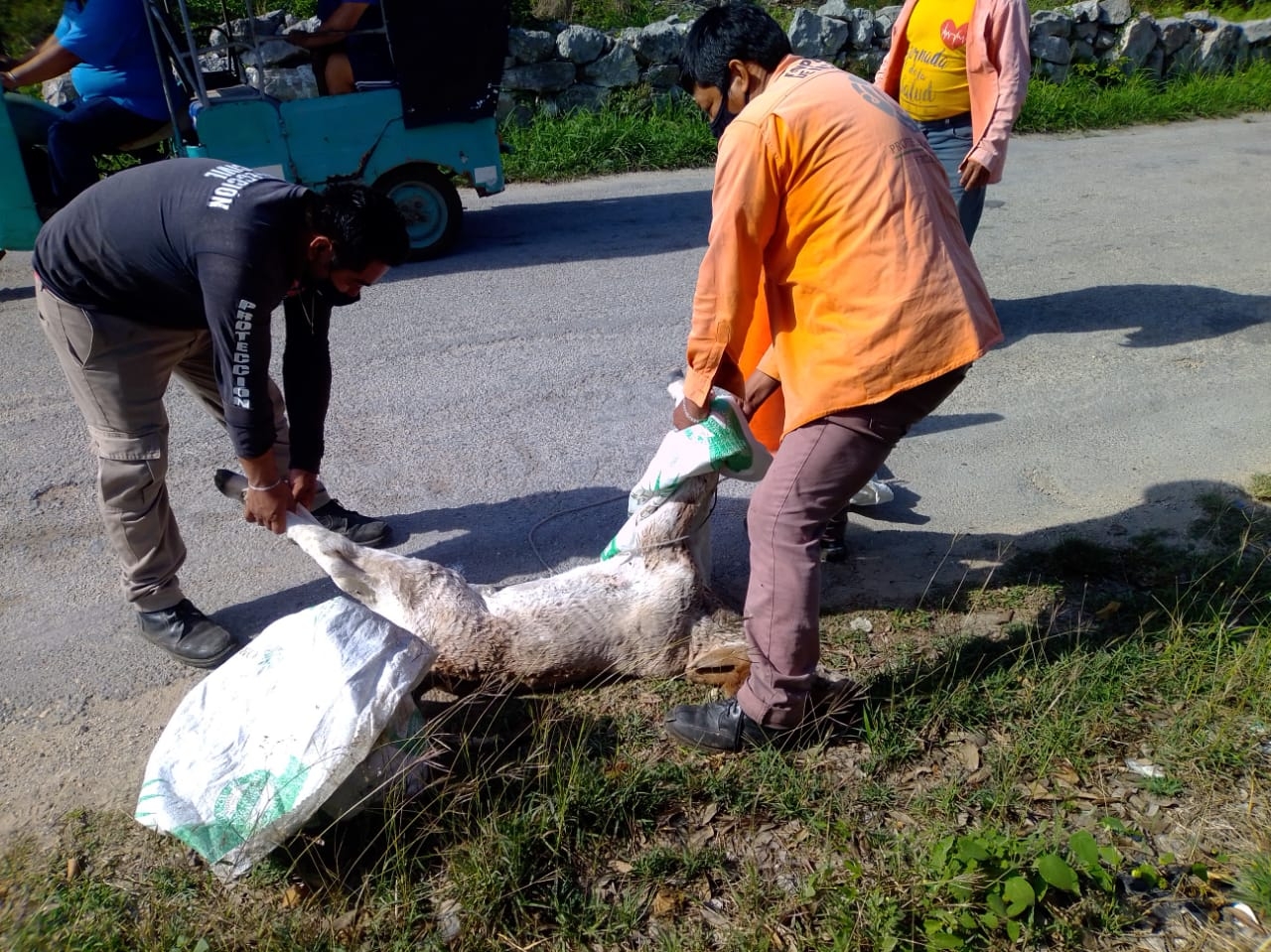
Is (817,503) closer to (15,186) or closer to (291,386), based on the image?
(291,386)

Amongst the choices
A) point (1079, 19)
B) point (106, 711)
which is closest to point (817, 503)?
point (106, 711)

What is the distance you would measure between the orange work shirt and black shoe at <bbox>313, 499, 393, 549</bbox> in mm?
1808

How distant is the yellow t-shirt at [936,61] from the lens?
15.9 feet

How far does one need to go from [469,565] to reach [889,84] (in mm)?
3379

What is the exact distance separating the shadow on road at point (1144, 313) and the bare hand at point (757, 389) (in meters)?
3.33

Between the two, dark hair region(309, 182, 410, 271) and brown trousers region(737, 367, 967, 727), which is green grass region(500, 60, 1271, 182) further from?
brown trousers region(737, 367, 967, 727)

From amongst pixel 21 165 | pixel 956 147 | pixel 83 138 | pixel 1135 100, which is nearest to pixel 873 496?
pixel 956 147

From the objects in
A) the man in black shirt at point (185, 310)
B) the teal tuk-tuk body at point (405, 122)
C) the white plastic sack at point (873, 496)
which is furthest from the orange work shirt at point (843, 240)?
the teal tuk-tuk body at point (405, 122)

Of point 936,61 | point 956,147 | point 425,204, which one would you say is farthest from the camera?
point 425,204

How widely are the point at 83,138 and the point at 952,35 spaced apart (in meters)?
4.94

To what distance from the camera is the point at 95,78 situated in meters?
6.14

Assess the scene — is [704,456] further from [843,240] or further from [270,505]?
[270,505]

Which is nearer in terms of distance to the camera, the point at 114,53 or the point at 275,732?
the point at 275,732

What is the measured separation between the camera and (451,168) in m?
7.08
